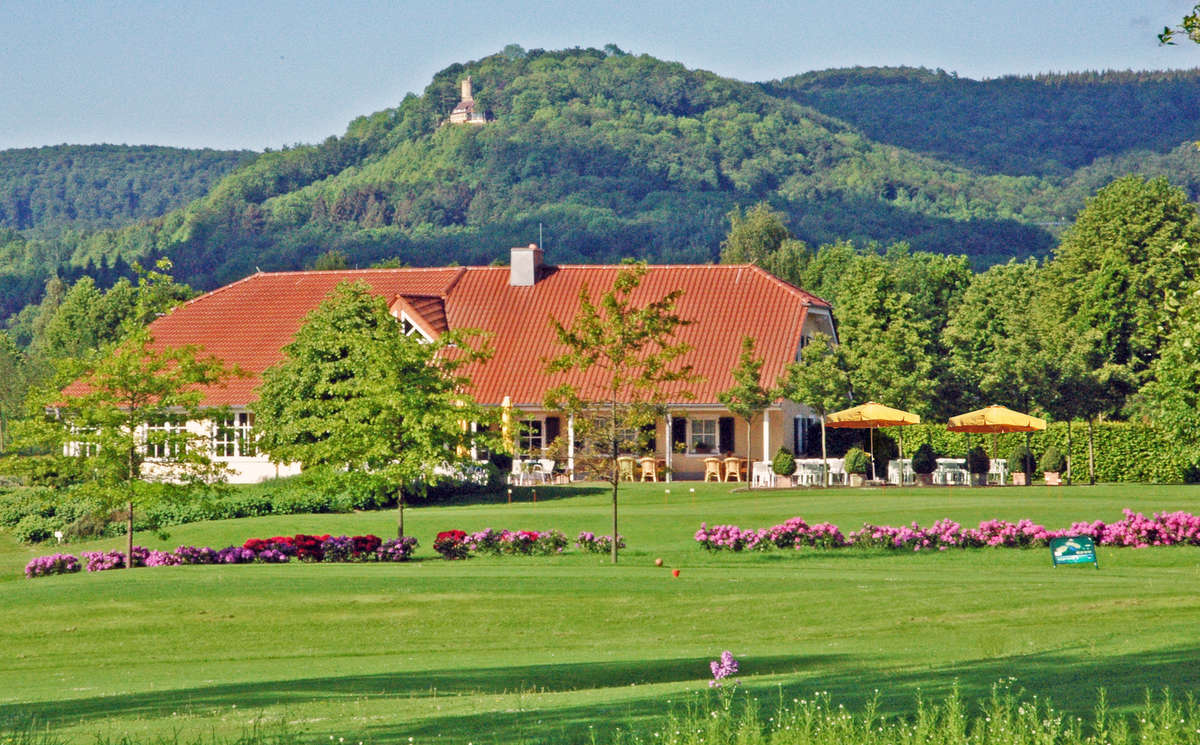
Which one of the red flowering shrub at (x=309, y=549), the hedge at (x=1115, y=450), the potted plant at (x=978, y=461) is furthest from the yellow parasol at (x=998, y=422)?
the red flowering shrub at (x=309, y=549)

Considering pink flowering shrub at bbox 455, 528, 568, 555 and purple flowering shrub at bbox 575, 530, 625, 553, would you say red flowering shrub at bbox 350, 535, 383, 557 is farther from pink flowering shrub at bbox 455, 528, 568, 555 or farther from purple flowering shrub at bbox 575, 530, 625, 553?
purple flowering shrub at bbox 575, 530, 625, 553

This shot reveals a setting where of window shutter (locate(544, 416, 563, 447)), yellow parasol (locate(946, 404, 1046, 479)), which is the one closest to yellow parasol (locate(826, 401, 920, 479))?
yellow parasol (locate(946, 404, 1046, 479))

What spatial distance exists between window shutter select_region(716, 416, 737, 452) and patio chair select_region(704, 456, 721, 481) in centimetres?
157

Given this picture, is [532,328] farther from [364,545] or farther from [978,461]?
[364,545]

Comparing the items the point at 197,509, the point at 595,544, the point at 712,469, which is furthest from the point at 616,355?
the point at 712,469

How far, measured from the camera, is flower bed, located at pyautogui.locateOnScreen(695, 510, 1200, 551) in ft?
96.1

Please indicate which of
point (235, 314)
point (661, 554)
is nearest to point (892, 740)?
point (661, 554)

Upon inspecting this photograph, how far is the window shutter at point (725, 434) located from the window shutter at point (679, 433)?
1.12 m

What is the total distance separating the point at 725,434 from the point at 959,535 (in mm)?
23572

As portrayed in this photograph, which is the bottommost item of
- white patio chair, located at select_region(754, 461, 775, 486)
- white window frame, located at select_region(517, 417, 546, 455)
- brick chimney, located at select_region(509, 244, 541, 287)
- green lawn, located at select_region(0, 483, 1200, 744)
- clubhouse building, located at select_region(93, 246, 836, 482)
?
green lawn, located at select_region(0, 483, 1200, 744)

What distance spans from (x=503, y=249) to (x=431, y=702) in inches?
6408

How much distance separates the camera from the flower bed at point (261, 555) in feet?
98.8

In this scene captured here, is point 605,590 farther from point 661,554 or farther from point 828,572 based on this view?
point 661,554

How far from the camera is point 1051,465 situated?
47.8m
